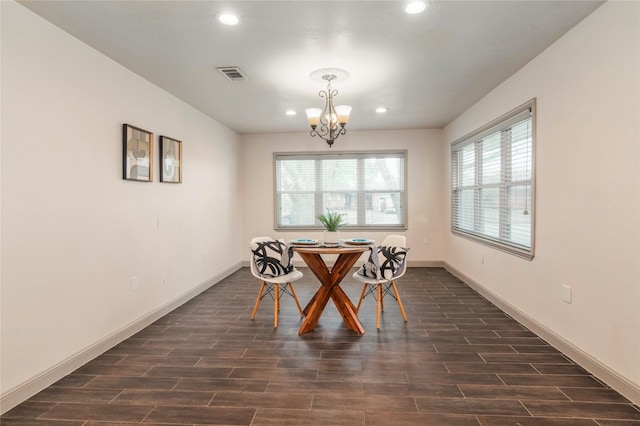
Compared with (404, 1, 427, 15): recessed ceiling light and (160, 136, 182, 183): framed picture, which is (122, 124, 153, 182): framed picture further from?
(404, 1, 427, 15): recessed ceiling light

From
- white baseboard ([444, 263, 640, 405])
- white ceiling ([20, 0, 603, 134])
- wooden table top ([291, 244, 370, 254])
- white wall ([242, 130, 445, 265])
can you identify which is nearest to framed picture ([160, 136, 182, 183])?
white ceiling ([20, 0, 603, 134])

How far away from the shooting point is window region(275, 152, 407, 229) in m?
6.34

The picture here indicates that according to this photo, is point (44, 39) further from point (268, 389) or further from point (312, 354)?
point (312, 354)

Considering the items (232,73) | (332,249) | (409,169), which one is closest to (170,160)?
(232,73)

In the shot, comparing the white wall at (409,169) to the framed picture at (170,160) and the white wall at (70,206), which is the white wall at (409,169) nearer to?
the framed picture at (170,160)

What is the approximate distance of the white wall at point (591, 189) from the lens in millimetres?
2100

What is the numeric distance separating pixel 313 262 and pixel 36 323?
80.8 inches

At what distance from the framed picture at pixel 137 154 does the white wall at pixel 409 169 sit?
300 centimetres

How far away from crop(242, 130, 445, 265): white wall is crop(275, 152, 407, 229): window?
13cm

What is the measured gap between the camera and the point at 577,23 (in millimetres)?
2494

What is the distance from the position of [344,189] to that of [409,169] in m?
1.22

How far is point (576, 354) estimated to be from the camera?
256 centimetres

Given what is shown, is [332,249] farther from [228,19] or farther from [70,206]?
[70,206]

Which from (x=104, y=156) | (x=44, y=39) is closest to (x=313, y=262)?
(x=104, y=156)
